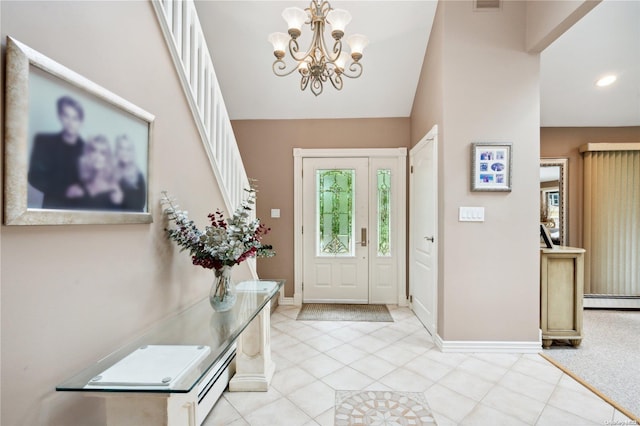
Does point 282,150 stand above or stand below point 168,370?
above

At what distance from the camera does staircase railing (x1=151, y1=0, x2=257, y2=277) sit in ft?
5.40

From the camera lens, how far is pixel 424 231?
3213 mm

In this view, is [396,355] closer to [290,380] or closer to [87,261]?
[290,380]

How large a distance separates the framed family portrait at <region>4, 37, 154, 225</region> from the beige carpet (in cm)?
312

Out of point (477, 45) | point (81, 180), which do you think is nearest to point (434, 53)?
point (477, 45)

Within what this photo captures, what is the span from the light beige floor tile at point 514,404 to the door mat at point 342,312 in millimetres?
1436

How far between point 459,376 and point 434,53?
2962 millimetres

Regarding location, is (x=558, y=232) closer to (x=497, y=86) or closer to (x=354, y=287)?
(x=497, y=86)

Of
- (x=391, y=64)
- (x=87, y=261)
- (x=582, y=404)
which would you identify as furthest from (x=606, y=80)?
(x=87, y=261)

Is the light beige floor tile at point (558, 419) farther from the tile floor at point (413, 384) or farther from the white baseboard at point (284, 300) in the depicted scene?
the white baseboard at point (284, 300)

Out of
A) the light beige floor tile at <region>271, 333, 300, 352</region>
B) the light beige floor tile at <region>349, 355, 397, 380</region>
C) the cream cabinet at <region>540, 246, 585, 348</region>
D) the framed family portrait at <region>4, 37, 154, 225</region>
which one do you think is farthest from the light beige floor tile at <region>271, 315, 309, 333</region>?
the cream cabinet at <region>540, 246, 585, 348</region>

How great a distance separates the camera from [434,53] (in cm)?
288

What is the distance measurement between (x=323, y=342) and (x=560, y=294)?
7.47 feet

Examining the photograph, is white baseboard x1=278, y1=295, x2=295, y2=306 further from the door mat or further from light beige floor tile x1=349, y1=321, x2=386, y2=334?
light beige floor tile x1=349, y1=321, x2=386, y2=334
